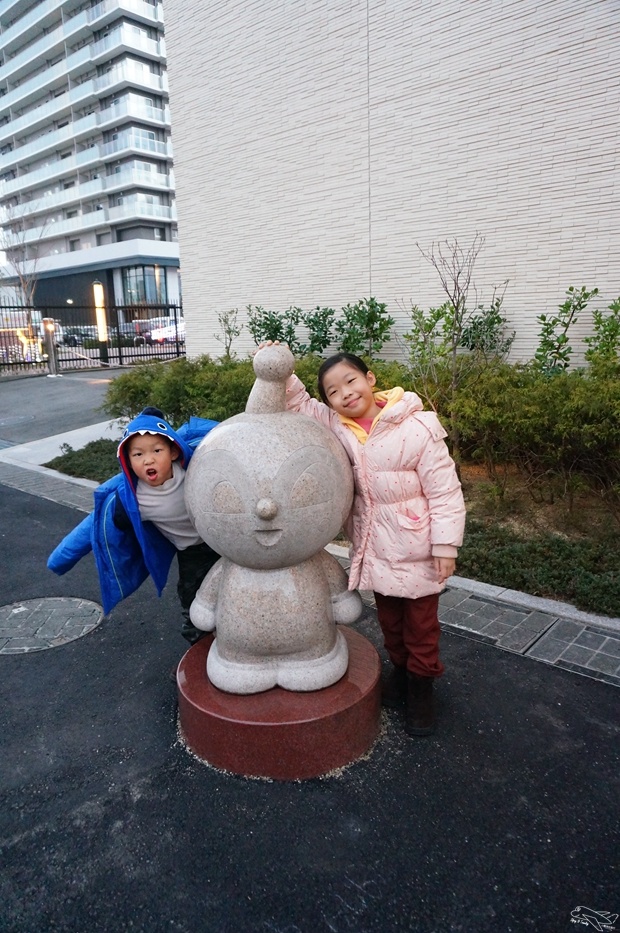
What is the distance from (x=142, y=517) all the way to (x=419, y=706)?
5.45 feet

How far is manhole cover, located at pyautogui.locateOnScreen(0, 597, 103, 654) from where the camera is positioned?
403 centimetres

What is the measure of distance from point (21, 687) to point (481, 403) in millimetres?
4495

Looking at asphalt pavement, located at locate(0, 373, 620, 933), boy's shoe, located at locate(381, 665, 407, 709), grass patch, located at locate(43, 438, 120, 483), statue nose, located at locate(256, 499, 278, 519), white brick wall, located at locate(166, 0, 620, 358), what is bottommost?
asphalt pavement, located at locate(0, 373, 620, 933)

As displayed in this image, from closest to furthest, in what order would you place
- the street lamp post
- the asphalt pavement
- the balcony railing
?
the asphalt pavement, the street lamp post, the balcony railing

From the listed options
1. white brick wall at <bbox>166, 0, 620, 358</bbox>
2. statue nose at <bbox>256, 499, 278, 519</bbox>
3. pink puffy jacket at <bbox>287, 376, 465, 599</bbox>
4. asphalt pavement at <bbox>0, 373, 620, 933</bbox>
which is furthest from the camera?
white brick wall at <bbox>166, 0, 620, 358</bbox>

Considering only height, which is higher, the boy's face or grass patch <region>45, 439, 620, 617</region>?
the boy's face

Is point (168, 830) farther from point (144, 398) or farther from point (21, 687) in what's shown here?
point (144, 398)

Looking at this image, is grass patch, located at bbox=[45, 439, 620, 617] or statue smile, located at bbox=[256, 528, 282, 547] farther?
grass patch, located at bbox=[45, 439, 620, 617]

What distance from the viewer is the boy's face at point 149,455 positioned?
9.30 ft

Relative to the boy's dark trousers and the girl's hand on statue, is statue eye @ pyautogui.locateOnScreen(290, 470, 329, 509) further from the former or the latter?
the boy's dark trousers

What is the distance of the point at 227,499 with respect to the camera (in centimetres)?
249

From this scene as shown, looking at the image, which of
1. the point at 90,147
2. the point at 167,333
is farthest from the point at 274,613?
the point at 90,147

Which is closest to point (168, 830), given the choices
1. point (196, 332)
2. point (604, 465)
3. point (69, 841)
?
point (69, 841)

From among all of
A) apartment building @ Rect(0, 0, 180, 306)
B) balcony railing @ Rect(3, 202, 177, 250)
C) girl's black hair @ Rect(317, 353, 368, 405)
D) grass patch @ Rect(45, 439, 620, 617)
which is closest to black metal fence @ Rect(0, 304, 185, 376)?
balcony railing @ Rect(3, 202, 177, 250)
